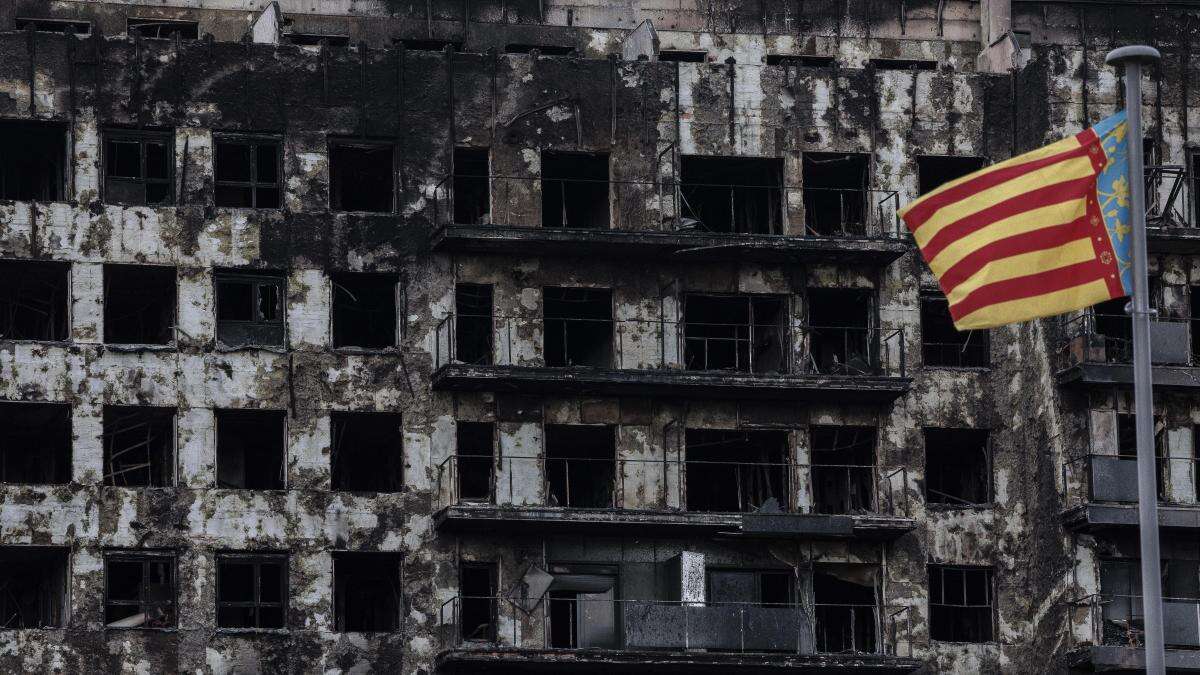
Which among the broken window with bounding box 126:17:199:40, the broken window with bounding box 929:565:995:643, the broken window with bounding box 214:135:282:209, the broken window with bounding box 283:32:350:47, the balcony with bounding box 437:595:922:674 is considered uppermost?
the broken window with bounding box 126:17:199:40

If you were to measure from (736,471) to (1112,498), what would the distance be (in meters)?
9.56

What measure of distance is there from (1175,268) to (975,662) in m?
11.0

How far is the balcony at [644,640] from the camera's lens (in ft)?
228

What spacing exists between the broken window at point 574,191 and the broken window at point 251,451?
855 cm

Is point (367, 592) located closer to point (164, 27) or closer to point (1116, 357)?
point (164, 27)

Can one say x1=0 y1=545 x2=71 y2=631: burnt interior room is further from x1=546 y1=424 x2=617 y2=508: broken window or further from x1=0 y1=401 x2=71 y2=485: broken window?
x1=546 y1=424 x2=617 y2=508: broken window

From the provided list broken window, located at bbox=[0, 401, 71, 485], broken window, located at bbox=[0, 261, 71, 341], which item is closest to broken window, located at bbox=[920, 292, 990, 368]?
broken window, located at bbox=[0, 261, 71, 341]

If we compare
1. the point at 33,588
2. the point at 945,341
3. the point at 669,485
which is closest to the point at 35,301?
the point at 33,588

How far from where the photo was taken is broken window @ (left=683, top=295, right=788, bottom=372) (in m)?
74.5

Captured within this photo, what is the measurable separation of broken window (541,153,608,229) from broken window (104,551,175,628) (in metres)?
12.9

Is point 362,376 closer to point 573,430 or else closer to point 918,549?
point 573,430

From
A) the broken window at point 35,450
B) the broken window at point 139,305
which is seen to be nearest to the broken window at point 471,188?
the broken window at point 139,305

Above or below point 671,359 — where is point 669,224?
above

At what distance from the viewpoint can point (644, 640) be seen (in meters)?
70.4
